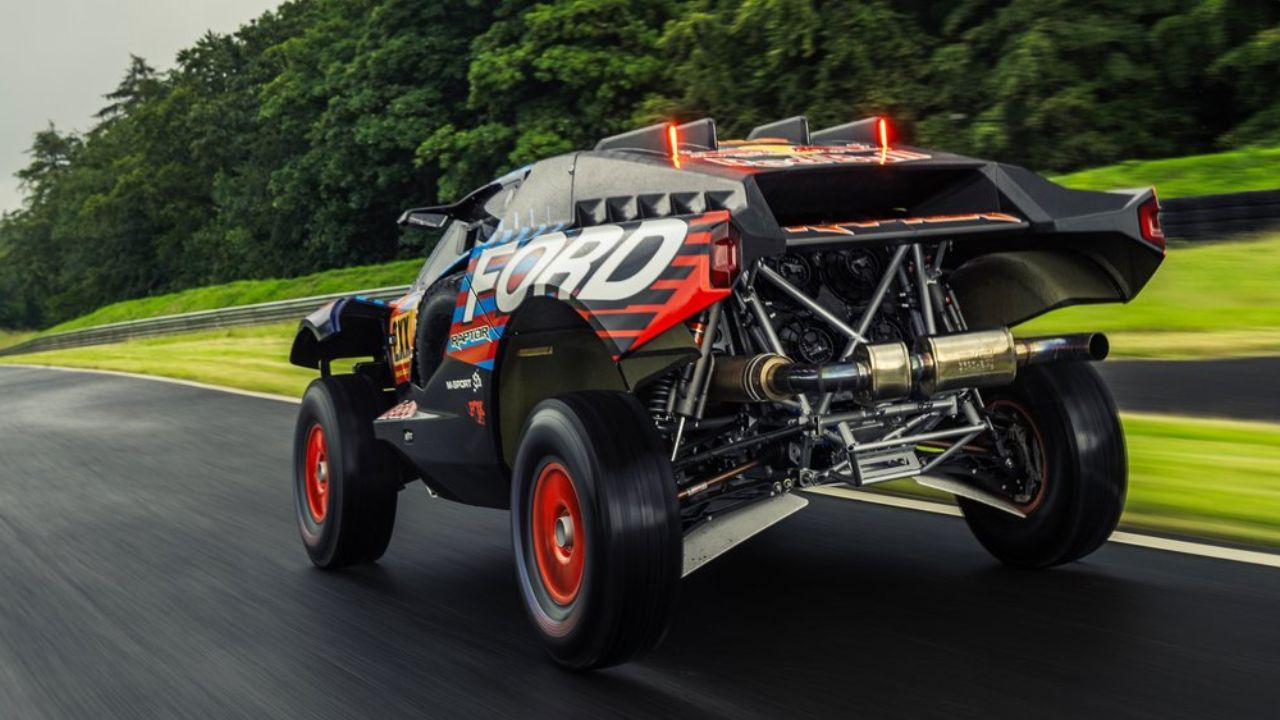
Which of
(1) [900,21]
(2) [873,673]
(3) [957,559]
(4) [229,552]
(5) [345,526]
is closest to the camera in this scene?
(2) [873,673]

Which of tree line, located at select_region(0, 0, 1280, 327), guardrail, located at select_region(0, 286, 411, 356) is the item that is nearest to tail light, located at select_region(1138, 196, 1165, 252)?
tree line, located at select_region(0, 0, 1280, 327)

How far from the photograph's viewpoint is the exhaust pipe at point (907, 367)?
426cm

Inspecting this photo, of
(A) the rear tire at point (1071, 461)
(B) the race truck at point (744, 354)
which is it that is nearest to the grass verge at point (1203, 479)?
(A) the rear tire at point (1071, 461)

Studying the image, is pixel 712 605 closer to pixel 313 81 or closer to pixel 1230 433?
pixel 1230 433

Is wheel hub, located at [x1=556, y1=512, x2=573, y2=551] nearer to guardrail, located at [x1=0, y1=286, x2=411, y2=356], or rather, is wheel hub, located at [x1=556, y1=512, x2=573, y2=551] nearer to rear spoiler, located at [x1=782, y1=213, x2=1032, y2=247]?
rear spoiler, located at [x1=782, y1=213, x2=1032, y2=247]

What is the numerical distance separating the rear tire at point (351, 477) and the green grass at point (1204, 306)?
23.2ft

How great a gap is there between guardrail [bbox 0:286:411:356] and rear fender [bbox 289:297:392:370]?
12223mm

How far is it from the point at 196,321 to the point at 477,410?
2809cm

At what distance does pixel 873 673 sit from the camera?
13.7ft

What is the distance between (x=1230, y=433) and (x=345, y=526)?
16.1ft

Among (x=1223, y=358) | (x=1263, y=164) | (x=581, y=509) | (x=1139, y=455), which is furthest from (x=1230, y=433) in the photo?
(x=1263, y=164)

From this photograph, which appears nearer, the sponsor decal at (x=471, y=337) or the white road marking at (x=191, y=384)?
the sponsor decal at (x=471, y=337)

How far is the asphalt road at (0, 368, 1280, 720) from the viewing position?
4.04 m

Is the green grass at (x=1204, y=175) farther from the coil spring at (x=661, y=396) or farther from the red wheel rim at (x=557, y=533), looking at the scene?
the red wheel rim at (x=557, y=533)
